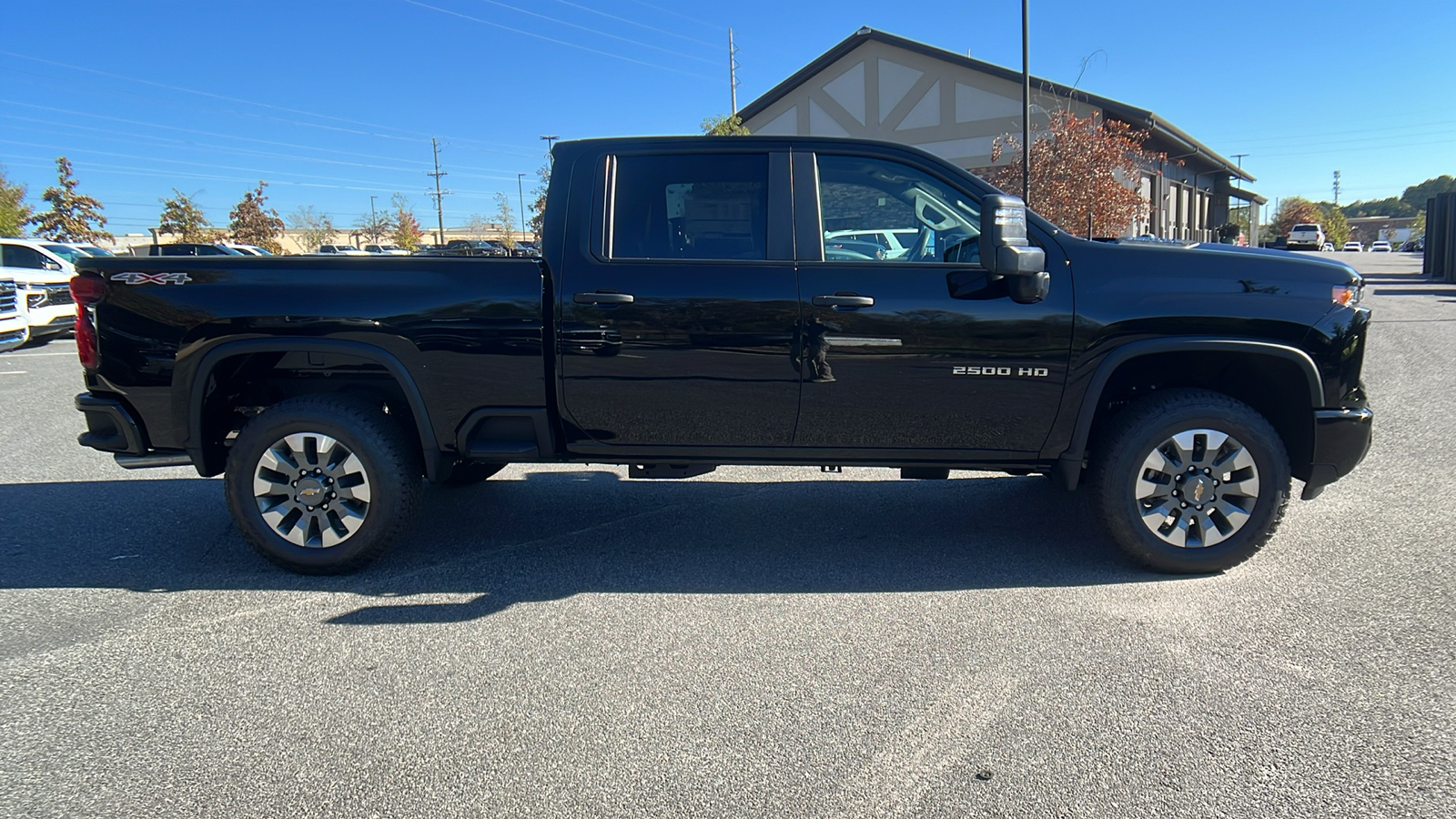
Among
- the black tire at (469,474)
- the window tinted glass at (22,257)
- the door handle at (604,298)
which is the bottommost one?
the black tire at (469,474)

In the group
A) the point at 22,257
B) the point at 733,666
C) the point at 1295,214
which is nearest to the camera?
the point at 733,666

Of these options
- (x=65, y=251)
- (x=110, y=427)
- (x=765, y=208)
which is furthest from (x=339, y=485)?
(x=65, y=251)

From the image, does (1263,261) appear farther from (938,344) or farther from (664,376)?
(664,376)

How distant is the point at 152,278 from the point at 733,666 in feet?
10.6

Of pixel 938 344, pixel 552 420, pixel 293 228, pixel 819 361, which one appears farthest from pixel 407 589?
pixel 293 228

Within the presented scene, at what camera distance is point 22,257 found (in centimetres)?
1659

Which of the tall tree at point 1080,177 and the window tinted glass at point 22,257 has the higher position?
the tall tree at point 1080,177

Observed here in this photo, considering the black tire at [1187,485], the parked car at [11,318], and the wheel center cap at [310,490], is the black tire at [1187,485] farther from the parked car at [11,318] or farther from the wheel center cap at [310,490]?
the parked car at [11,318]

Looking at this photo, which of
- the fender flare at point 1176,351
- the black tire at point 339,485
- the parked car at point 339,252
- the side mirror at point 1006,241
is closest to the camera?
the side mirror at point 1006,241

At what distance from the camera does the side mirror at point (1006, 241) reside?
154 inches

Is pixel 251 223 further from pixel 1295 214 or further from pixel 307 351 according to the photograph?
pixel 1295 214

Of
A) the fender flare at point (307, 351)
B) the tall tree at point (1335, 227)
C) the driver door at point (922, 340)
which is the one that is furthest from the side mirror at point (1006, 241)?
the tall tree at point (1335, 227)

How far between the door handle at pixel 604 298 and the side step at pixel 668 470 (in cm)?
82

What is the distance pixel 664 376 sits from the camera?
168 inches
